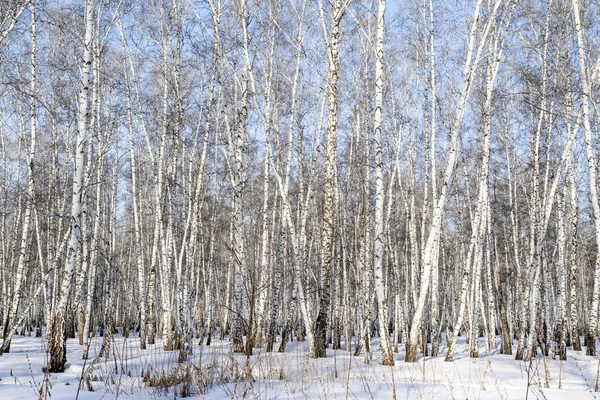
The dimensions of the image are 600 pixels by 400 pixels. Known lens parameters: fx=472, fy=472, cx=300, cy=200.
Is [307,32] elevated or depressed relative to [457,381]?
elevated

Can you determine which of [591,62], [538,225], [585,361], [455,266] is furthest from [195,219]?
[455,266]

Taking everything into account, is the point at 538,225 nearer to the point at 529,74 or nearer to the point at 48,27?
the point at 529,74

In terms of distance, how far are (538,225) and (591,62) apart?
5253 millimetres

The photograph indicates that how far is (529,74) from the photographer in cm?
A: 1162

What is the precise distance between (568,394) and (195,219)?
7.79m

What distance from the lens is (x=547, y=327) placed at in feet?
43.1

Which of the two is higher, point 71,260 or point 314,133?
point 314,133

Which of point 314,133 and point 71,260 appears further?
point 314,133

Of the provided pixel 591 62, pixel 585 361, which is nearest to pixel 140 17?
pixel 591 62

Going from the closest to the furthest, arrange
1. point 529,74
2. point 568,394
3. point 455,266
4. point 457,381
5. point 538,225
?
point 568,394
point 457,381
point 538,225
point 529,74
point 455,266

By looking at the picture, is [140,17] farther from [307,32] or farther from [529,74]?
[529,74]

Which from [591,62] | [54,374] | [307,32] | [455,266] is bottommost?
[54,374]

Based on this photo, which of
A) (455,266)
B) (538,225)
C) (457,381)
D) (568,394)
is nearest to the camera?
(568,394)

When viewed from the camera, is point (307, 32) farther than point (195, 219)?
Yes
